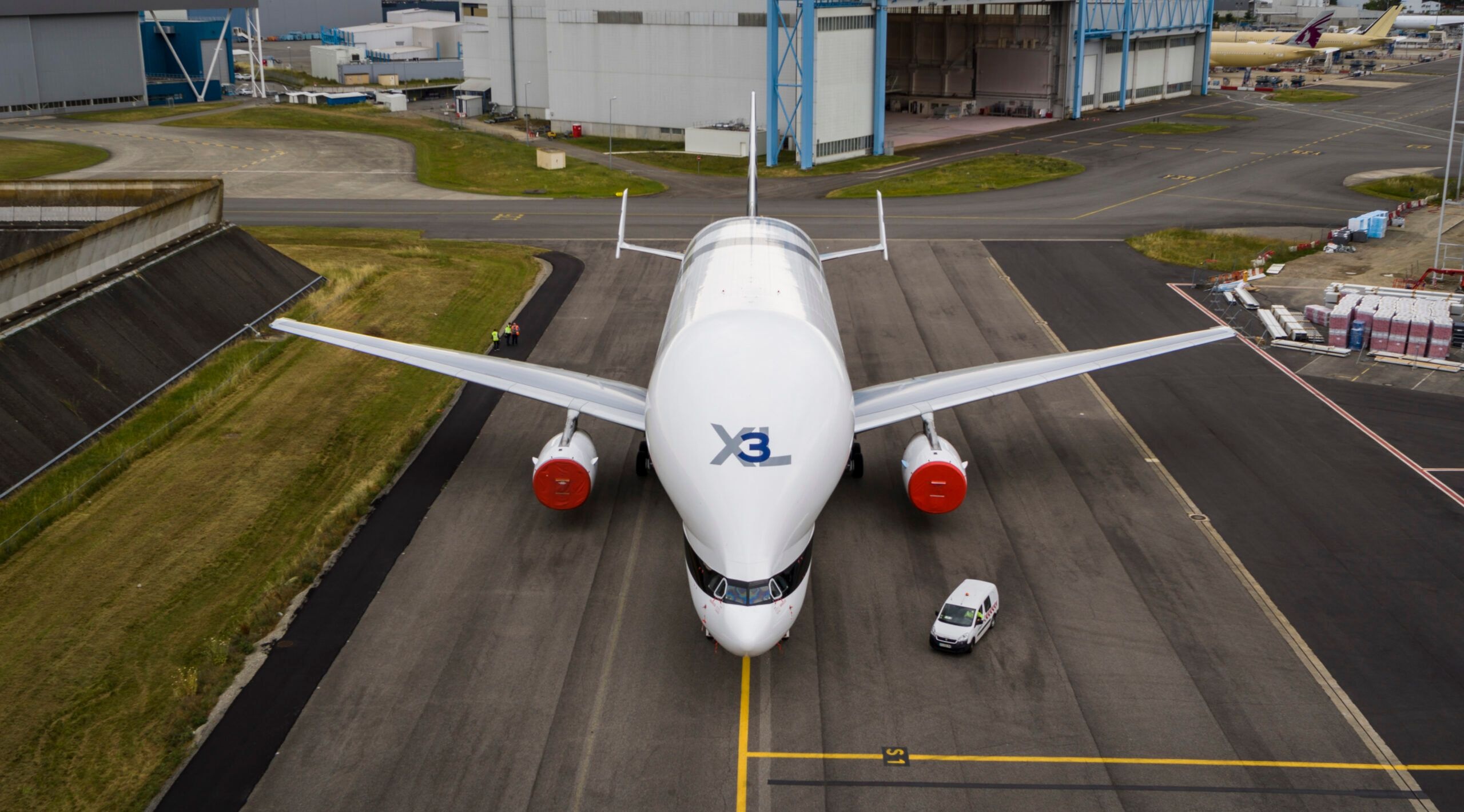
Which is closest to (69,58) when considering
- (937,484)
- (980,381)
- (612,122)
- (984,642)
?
(612,122)

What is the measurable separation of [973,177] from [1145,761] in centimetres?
7680

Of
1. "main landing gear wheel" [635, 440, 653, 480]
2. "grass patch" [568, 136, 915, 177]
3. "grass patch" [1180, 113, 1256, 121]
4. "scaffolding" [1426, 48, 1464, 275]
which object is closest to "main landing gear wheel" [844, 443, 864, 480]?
"main landing gear wheel" [635, 440, 653, 480]

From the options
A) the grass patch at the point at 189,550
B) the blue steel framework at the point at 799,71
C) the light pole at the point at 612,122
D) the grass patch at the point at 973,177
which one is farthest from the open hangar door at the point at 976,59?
the grass patch at the point at 189,550

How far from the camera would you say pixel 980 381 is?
131 ft

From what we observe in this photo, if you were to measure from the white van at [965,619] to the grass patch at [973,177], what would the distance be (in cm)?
6207

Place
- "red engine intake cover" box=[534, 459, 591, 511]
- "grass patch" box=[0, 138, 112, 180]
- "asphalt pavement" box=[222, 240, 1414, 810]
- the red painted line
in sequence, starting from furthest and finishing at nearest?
"grass patch" box=[0, 138, 112, 180] < the red painted line < "red engine intake cover" box=[534, 459, 591, 511] < "asphalt pavement" box=[222, 240, 1414, 810]

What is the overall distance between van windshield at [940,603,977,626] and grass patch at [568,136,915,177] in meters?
70.9

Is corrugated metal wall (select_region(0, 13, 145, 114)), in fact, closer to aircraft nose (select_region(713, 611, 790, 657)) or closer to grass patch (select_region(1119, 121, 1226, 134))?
grass patch (select_region(1119, 121, 1226, 134))

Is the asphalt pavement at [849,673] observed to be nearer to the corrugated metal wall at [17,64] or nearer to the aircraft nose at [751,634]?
the aircraft nose at [751,634]

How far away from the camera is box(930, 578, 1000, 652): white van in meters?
30.3

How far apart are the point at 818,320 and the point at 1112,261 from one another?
42.1 meters

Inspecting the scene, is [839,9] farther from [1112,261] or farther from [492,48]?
[492,48]

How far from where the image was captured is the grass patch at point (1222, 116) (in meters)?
130

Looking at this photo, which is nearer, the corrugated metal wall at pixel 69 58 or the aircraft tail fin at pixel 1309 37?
the corrugated metal wall at pixel 69 58
